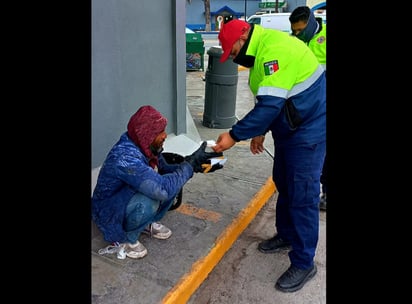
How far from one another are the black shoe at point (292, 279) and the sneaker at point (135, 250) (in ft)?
3.37

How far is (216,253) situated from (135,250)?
2.10 ft

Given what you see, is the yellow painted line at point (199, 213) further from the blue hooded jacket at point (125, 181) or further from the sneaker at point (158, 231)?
the blue hooded jacket at point (125, 181)

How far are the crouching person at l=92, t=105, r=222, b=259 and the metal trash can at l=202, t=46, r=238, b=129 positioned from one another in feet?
11.6

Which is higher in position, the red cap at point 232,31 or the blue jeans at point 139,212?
the red cap at point 232,31

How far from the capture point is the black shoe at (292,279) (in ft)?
9.88

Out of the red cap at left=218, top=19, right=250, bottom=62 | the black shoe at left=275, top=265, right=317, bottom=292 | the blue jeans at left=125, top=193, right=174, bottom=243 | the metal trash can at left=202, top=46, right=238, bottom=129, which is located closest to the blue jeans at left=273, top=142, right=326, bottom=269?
the black shoe at left=275, top=265, right=317, bottom=292

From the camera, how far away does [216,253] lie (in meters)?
3.30

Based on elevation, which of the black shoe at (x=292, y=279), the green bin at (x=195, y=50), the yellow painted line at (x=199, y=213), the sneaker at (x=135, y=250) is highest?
the green bin at (x=195, y=50)

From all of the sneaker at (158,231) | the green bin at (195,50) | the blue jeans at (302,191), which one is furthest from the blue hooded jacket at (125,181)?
the green bin at (195,50)

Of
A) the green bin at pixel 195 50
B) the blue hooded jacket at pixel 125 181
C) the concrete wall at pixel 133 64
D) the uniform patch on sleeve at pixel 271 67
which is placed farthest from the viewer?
the green bin at pixel 195 50

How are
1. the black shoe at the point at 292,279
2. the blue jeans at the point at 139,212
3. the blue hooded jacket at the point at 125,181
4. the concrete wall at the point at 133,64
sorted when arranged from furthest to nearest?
the concrete wall at the point at 133,64 < the black shoe at the point at 292,279 < the blue jeans at the point at 139,212 < the blue hooded jacket at the point at 125,181

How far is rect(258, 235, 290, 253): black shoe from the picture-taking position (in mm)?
3482

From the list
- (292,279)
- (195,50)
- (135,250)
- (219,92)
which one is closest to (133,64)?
(135,250)
